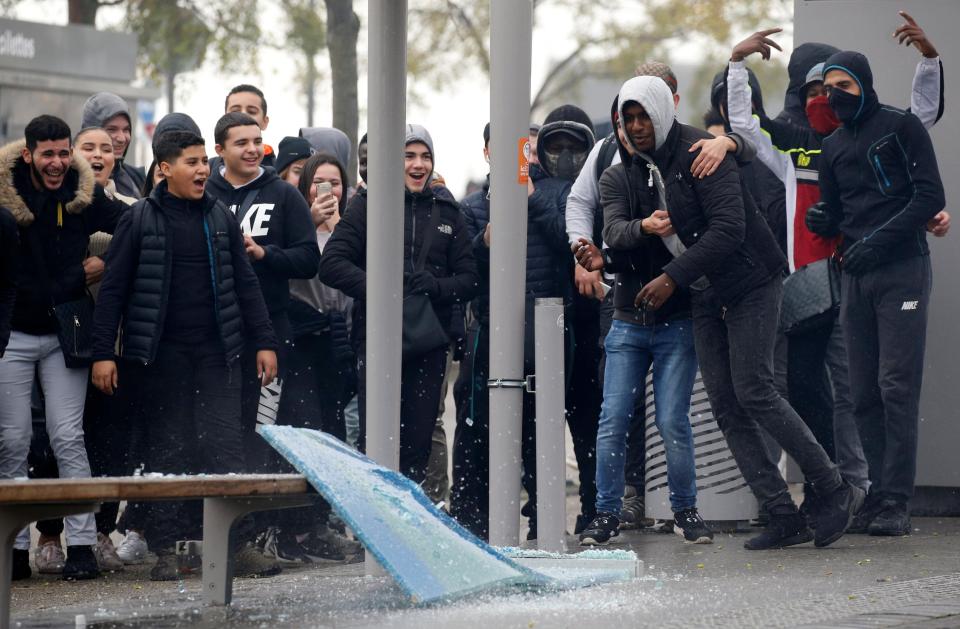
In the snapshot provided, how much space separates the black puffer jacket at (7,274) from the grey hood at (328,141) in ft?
10.0

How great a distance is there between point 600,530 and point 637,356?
0.90 meters

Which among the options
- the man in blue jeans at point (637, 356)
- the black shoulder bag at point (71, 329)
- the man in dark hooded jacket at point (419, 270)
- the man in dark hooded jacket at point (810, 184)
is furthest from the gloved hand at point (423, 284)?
the man in dark hooded jacket at point (810, 184)

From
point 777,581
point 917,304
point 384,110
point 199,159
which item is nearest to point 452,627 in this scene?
point 777,581

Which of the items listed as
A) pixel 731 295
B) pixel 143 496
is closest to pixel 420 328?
pixel 731 295

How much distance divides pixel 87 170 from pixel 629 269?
2.76 meters

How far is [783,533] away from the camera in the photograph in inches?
310

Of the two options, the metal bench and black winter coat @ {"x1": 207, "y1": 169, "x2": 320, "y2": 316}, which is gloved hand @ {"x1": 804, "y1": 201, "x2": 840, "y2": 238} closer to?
black winter coat @ {"x1": 207, "y1": 169, "x2": 320, "y2": 316}

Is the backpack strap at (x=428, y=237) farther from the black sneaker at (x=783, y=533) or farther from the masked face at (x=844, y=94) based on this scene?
the black sneaker at (x=783, y=533)

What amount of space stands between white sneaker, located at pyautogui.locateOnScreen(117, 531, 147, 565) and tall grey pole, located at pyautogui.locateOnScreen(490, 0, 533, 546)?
2141mm

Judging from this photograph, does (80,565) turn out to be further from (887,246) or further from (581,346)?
(887,246)

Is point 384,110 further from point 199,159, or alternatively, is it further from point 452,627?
point 452,627

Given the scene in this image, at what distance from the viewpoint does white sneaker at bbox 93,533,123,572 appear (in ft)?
27.3

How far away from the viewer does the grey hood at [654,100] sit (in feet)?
25.6

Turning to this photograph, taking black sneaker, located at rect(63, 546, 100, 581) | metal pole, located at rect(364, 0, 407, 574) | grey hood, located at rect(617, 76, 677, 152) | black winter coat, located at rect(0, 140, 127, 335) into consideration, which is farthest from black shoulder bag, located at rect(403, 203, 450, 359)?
black sneaker, located at rect(63, 546, 100, 581)
